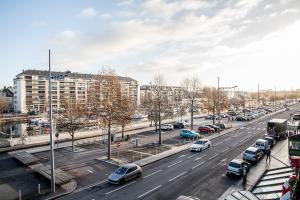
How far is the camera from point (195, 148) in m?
35.4

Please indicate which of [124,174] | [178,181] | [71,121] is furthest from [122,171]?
[71,121]

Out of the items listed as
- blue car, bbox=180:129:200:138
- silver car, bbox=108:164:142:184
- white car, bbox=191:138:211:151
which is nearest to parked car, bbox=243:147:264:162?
white car, bbox=191:138:211:151

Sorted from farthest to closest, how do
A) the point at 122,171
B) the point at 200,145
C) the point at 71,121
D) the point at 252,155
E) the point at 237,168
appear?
the point at 200,145 → the point at 71,121 → the point at 252,155 → the point at 237,168 → the point at 122,171

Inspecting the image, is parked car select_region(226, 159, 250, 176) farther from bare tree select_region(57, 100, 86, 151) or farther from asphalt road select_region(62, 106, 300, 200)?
bare tree select_region(57, 100, 86, 151)

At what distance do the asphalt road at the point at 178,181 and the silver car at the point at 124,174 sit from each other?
473mm

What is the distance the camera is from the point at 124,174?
22.8m

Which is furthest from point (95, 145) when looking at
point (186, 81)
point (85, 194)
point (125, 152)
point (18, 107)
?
point (18, 107)

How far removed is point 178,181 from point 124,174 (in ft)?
16.6

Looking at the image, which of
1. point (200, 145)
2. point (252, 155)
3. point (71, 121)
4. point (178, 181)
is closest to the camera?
point (178, 181)

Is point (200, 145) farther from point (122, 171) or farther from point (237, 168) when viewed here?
point (122, 171)

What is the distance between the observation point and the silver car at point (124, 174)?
2244cm

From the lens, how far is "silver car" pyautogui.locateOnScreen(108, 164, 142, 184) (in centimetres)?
2244

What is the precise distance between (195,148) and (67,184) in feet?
62.0

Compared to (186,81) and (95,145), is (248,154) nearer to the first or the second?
(95,145)
